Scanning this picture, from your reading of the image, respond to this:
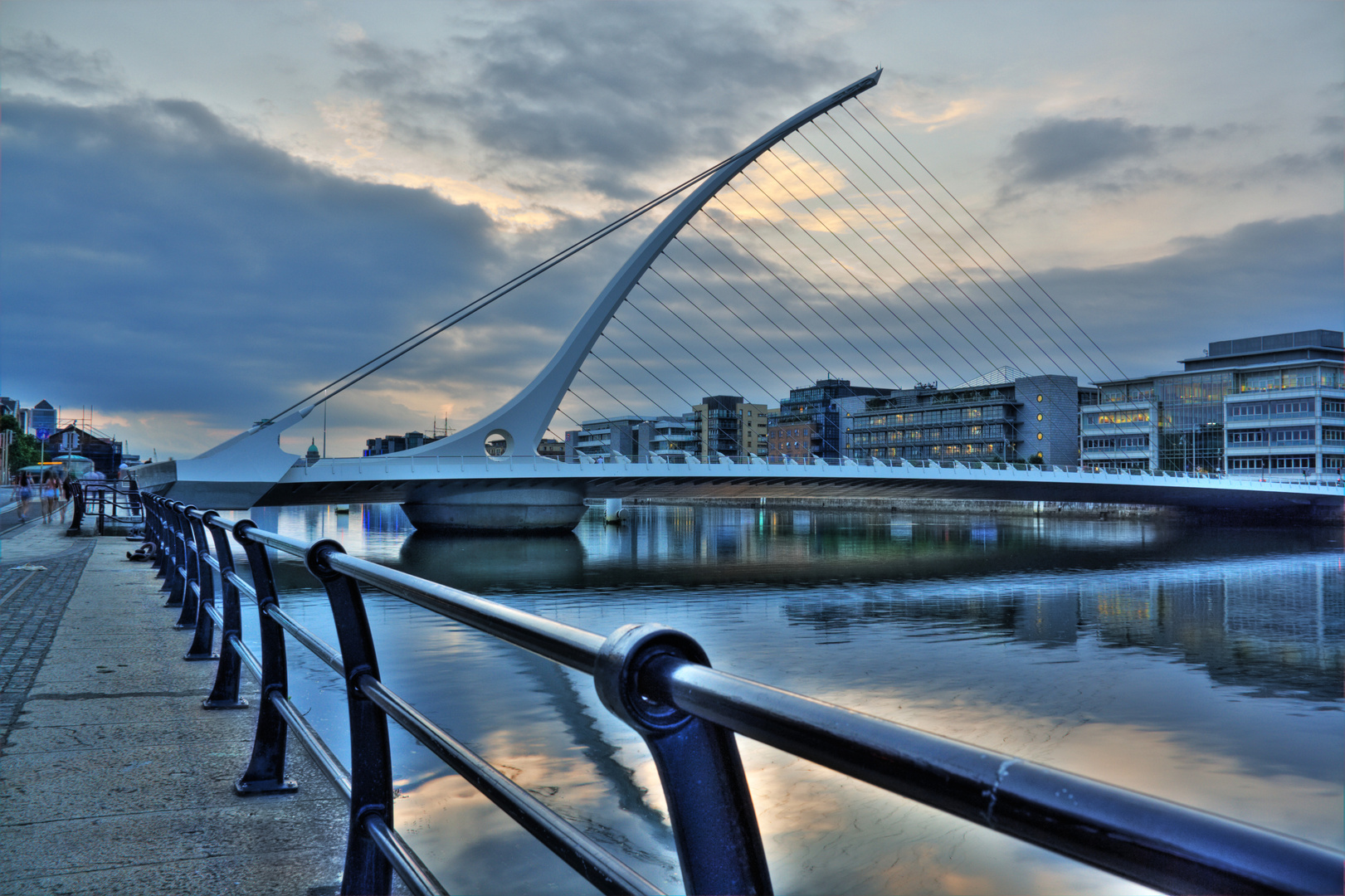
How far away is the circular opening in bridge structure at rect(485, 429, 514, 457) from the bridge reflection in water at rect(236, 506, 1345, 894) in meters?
9.05

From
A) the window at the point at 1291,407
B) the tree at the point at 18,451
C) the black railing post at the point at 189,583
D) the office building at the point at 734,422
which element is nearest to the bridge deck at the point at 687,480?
the black railing post at the point at 189,583

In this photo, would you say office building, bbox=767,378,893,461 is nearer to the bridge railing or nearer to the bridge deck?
the bridge deck

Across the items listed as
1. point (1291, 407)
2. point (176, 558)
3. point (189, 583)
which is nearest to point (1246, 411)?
point (1291, 407)

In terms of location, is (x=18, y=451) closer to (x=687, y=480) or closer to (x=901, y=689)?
(x=687, y=480)

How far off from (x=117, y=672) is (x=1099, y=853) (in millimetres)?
6154

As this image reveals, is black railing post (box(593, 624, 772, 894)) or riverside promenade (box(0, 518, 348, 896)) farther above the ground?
black railing post (box(593, 624, 772, 894))

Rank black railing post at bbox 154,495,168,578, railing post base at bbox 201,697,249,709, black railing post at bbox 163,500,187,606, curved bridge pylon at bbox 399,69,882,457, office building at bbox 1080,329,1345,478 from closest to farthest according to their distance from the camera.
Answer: railing post base at bbox 201,697,249,709
black railing post at bbox 163,500,187,606
black railing post at bbox 154,495,168,578
curved bridge pylon at bbox 399,69,882,457
office building at bbox 1080,329,1345,478

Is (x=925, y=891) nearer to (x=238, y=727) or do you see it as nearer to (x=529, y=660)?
(x=238, y=727)

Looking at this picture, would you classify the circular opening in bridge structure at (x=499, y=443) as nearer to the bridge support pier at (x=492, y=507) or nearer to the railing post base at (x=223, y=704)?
the bridge support pier at (x=492, y=507)

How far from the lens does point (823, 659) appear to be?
52.7 ft

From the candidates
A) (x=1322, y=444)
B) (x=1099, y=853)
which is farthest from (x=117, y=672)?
(x=1322, y=444)

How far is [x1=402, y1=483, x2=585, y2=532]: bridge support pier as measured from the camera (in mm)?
43469

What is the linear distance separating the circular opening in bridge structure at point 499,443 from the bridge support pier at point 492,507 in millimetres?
1873

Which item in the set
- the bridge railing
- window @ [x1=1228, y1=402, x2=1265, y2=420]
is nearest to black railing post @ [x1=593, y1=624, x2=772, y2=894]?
the bridge railing
